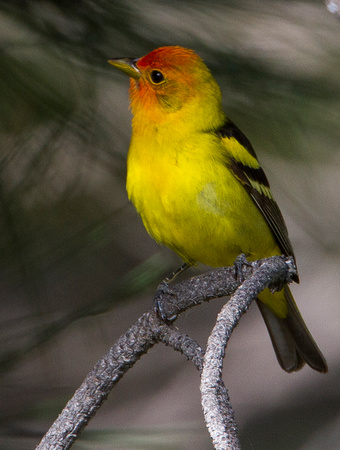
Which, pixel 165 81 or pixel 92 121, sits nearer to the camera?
pixel 92 121

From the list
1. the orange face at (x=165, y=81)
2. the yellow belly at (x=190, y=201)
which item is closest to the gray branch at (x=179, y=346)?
the yellow belly at (x=190, y=201)

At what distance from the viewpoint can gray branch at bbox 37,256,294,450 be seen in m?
1.00

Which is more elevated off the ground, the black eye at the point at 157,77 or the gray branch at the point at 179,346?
the black eye at the point at 157,77

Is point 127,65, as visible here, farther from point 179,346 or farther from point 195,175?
point 179,346

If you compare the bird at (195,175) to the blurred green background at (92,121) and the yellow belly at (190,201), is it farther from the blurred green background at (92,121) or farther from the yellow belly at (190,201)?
the blurred green background at (92,121)

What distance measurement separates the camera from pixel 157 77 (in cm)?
241

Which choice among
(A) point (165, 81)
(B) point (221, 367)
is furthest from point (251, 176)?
(B) point (221, 367)

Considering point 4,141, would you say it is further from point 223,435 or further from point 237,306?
point 223,435

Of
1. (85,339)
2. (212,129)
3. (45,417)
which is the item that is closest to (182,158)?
(212,129)

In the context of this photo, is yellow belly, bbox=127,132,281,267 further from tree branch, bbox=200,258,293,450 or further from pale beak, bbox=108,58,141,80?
tree branch, bbox=200,258,293,450

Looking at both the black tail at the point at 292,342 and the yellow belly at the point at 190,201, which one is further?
the black tail at the point at 292,342

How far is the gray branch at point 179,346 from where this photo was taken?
100 cm

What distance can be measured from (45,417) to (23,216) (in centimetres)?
Answer: 56

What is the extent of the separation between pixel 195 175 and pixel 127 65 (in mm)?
425
